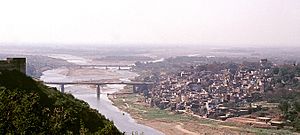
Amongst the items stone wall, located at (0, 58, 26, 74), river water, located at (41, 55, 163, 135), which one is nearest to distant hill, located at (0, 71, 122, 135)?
stone wall, located at (0, 58, 26, 74)

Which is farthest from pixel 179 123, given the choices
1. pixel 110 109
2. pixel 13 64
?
pixel 13 64

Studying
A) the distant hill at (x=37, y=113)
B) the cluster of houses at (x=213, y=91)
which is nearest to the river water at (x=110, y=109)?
the cluster of houses at (x=213, y=91)

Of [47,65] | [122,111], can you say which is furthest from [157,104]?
[47,65]

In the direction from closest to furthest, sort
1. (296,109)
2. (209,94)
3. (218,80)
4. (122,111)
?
(296,109)
(122,111)
(209,94)
(218,80)

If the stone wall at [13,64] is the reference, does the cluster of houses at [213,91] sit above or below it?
below

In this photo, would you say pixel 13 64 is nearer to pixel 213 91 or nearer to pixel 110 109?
pixel 110 109

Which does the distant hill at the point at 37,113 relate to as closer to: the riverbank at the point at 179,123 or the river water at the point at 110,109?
the river water at the point at 110,109

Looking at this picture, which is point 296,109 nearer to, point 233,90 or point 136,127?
point 136,127
